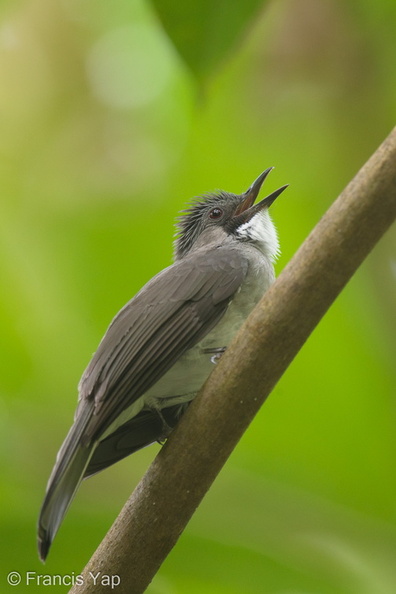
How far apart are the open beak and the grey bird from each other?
0.8 inches

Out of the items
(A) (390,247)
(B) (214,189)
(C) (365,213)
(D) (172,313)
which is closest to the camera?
(C) (365,213)

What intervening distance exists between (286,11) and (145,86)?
155cm

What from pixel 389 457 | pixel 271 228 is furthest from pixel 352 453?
pixel 271 228

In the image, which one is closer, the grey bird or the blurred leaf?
the blurred leaf

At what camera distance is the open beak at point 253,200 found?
432 cm

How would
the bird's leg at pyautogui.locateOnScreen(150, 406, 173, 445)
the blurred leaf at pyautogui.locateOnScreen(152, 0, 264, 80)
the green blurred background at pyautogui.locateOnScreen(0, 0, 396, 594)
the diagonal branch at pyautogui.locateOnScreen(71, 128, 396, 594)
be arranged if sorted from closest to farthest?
the diagonal branch at pyautogui.locateOnScreen(71, 128, 396, 594)
the blurred leaf at pyautogui.locateOnScreen(152, 0, 264, 80)
the green blurred background at pyautogui.locateOnScreen(0, 0, 396, 594)
the bird's leg at pyautogui.locateOnScreen(150, 406, 173, 445)

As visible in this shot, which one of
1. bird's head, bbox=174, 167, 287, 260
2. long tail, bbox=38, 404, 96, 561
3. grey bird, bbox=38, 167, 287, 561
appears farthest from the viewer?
bird's head, bbox=174, 167, 287, 260

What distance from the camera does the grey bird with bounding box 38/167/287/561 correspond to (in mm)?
3125

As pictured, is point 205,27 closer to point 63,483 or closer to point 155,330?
point 155,330

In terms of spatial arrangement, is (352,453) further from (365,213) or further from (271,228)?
(365,213)

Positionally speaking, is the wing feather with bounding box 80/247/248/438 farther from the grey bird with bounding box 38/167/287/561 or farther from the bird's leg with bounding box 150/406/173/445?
the bird's leg with bounding box 150/406/173/445

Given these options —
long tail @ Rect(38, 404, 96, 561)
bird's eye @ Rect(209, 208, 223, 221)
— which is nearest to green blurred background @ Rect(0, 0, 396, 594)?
bird's eye @ Rect(209, 208, 223, 221)

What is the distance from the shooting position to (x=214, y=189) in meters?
4.77

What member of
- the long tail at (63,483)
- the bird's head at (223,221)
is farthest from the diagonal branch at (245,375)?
the bird's head at (223,221)
